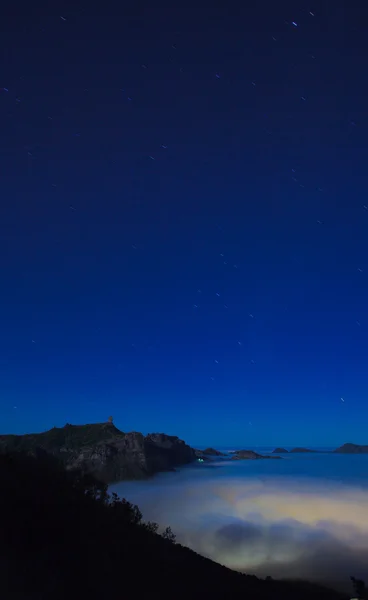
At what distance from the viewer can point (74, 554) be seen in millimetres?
18766

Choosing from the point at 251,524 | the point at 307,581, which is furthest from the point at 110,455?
the point at 307,581

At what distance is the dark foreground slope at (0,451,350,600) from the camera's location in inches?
640

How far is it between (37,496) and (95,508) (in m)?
7.76

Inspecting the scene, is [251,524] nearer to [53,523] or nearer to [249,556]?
[249,556]

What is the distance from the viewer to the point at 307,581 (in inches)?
3573

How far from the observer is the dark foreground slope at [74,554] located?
53.4ft

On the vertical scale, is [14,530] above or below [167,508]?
above

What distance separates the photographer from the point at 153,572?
22984 millimetres

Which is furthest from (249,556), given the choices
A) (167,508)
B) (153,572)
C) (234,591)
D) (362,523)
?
(153,572)

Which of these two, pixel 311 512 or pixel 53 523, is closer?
pixel 53 523

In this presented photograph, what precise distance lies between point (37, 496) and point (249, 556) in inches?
4992

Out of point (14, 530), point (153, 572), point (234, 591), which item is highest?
point (14, 530)

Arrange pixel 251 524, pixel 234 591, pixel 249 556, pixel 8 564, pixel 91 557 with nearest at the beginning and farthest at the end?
1. pixel 8 564
2. pixel 91 557
3. pixel 234 591
4. pixel 249 556
5. pixel 251 524

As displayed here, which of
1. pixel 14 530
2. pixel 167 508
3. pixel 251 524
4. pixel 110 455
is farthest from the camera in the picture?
pixel 110 455
